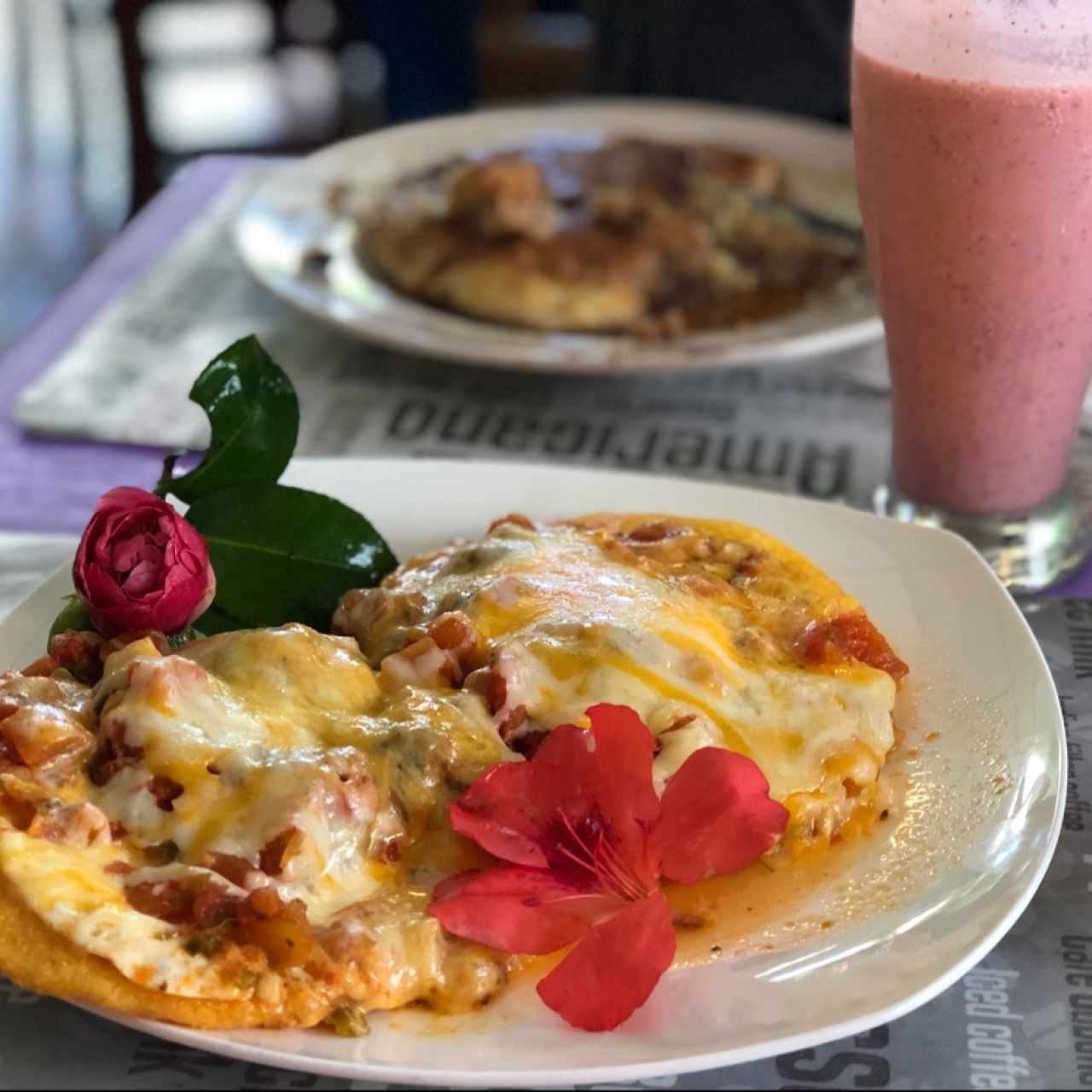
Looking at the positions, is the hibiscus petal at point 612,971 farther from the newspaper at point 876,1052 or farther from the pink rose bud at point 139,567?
the pink rose bud at point 139,567

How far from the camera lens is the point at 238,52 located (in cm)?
372

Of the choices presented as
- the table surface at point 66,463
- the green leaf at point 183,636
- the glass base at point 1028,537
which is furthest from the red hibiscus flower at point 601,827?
the glass base at point 1028,537

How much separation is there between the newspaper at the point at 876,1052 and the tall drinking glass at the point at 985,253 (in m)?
0.51

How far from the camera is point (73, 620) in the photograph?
3.33ft

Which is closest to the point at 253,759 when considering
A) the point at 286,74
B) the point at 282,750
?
the point at 282,750

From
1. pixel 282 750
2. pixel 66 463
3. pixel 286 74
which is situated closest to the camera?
pixel 282 750

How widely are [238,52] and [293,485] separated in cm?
283

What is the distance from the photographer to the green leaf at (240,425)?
45.2 inches

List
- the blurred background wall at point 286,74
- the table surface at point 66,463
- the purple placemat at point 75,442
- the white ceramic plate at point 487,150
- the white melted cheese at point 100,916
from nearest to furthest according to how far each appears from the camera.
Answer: the white melted cheese at point 100,916, the table surface at point 66,463, the purple placemat at point 75,442, the white ceramic plate at point 487,150, the blurred background wall at point 286,74

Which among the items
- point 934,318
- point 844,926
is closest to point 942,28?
point 934,318

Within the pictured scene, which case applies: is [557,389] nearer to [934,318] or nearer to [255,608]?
[934,318]

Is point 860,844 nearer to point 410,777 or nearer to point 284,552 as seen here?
point 410,777

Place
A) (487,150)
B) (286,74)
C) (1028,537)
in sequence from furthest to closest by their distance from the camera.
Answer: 1. (286,74)
2. (487,150)
3. (1028,537)

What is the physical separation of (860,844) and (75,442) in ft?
3.17
